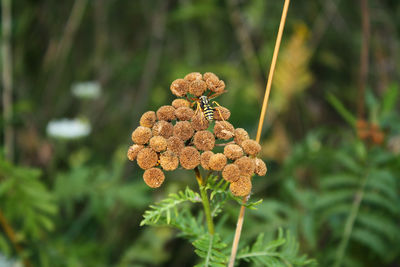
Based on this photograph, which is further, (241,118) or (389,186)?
(241,118)

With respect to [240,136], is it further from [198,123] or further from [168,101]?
[168,101]

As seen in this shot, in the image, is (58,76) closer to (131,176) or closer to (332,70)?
(131,176)

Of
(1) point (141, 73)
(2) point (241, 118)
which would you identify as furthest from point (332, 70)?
(1) point (141, 73)

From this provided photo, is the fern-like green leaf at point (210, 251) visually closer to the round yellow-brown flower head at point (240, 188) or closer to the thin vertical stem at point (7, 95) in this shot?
the round yellow-brown flower head at point (240, 188)

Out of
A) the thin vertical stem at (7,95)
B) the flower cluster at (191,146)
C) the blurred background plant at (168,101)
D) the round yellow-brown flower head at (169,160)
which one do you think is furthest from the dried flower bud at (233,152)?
the thin vertical stem at (7,95)

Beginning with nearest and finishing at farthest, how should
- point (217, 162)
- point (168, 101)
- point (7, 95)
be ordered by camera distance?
1. point (217, 162)
2. point (7, 95)
3. point (168, 101)

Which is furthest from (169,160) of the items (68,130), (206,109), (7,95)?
(68,130)
